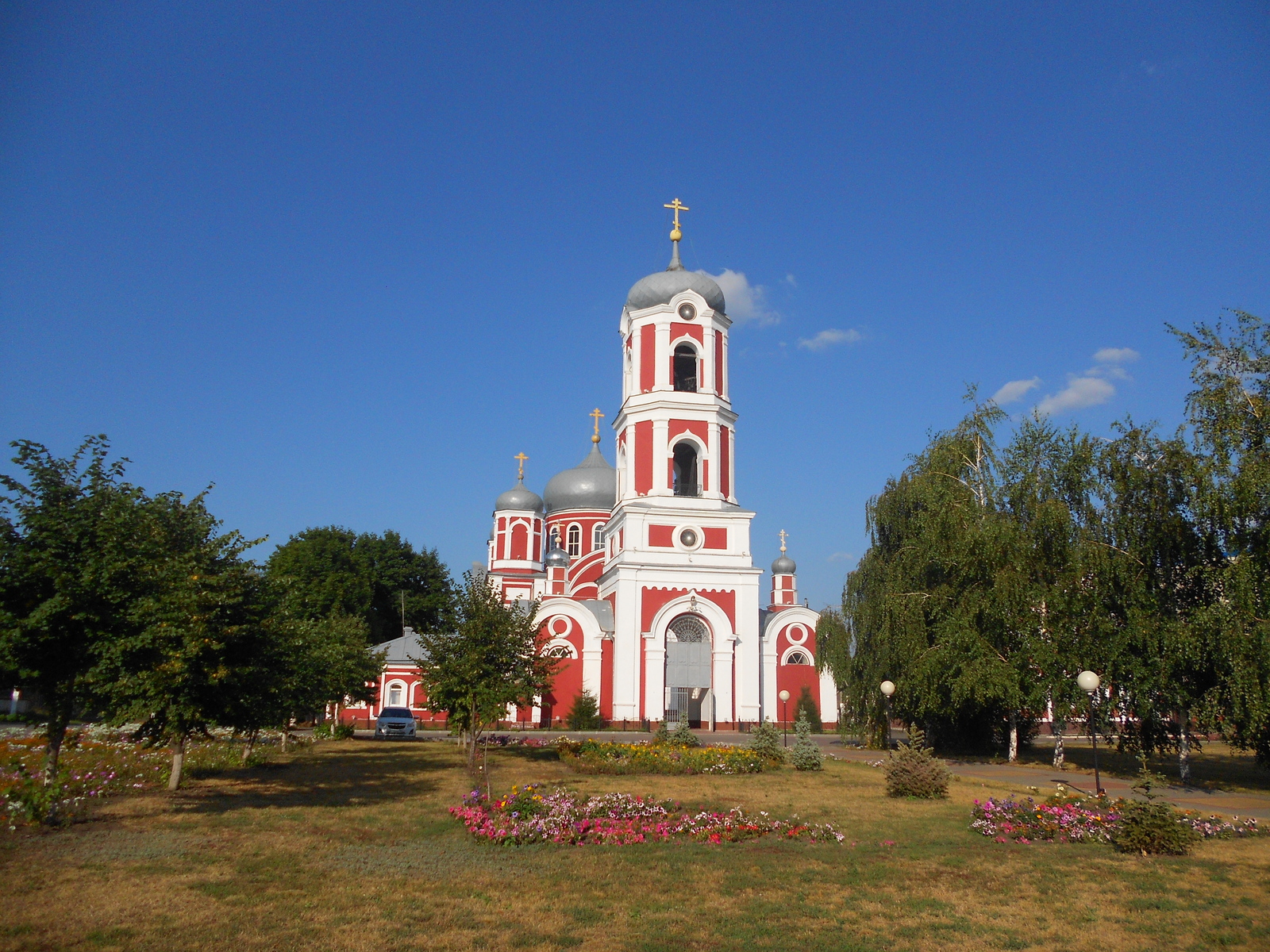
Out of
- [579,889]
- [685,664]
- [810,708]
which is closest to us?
[579,889]

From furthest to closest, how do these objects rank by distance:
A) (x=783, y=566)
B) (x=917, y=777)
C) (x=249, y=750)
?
(x=783, y=566) → (x=249, y=750) → (x=917, y=777)

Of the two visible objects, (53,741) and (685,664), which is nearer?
(53,741)

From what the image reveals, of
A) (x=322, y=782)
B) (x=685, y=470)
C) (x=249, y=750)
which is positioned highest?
(x=685, y=470)

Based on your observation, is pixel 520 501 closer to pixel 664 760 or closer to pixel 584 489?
pixel 584 489

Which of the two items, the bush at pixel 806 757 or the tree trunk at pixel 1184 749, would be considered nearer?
the tree trunk at pixel 1184 749

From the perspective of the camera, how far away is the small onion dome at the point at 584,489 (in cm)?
5644

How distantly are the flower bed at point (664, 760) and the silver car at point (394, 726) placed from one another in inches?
541

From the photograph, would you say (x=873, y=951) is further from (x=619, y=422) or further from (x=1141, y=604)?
(x=619, y=422)

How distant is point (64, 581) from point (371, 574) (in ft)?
156

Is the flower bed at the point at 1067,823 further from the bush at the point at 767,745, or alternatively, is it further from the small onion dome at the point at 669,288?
the small onion dome at the point at 669,288

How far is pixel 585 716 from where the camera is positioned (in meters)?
36.9

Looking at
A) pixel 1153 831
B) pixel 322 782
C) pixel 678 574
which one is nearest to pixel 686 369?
pixel 678 574

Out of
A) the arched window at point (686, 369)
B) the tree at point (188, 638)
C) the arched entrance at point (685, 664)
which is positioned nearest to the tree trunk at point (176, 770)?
the tree at point (188, 638)

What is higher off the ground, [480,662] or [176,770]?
[480,662]
